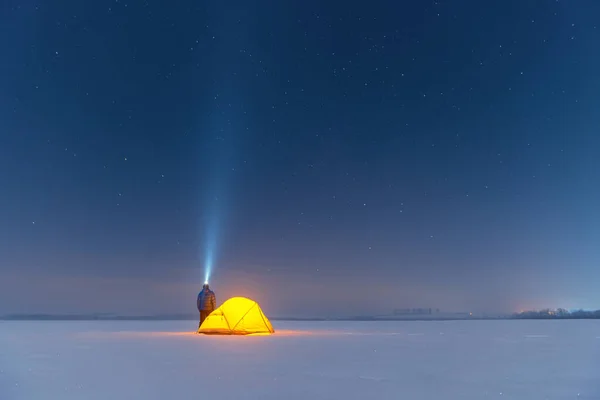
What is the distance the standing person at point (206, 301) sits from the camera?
31.3 meters

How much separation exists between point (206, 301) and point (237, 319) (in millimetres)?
3466

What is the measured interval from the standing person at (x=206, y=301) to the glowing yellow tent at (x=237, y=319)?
1525 mm

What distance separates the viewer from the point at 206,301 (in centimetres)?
3136

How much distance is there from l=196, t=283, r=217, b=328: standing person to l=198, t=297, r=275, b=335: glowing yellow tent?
5.00 ft
